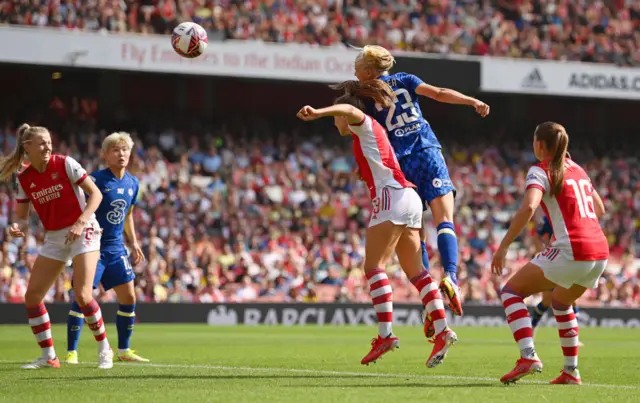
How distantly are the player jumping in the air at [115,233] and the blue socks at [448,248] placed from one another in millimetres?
3480

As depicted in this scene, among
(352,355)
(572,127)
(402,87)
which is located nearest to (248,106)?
(572,127)

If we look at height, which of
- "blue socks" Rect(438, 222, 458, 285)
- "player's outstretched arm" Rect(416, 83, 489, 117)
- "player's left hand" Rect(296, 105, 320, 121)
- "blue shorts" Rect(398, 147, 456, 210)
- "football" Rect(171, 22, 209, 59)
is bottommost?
"blue socks" Rect(438, 222, 458, 285)

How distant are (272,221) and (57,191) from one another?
→ 1759cm

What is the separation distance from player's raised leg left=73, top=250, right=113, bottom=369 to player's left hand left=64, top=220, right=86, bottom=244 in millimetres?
485

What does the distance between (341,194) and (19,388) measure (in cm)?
2138

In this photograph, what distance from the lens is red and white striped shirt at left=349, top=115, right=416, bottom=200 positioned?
8805 millimetres

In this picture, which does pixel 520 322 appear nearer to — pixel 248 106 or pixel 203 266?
pixel 203 266

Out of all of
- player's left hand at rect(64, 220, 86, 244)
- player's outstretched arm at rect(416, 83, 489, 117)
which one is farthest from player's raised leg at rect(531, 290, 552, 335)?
player's left hand at rect(64, 220, 86, 244)

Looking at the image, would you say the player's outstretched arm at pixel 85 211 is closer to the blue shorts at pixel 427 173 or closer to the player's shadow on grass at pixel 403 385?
the player's shadow on grass at pixel 403 385

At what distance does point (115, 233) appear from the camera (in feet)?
37.0

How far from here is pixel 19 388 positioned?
8156mm

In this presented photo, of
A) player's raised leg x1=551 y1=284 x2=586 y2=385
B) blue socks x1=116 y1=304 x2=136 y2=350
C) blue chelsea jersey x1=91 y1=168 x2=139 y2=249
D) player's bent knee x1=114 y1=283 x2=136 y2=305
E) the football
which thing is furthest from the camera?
the football

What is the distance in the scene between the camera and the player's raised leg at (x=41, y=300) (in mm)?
9961

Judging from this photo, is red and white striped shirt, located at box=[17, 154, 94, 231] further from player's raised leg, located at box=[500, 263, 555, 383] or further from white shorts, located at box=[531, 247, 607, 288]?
white shorts, located at box=[531, 247, 607, 288]
